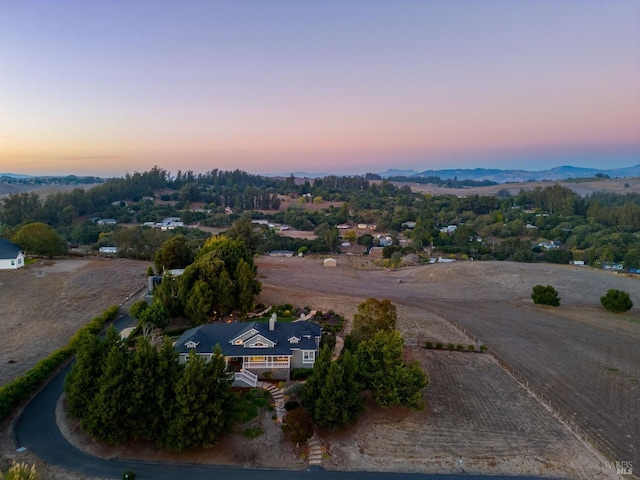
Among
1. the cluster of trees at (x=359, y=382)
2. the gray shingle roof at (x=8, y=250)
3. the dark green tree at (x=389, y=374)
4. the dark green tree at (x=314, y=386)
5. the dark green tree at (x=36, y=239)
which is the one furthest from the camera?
the dark green tree at (x=36, y=239)

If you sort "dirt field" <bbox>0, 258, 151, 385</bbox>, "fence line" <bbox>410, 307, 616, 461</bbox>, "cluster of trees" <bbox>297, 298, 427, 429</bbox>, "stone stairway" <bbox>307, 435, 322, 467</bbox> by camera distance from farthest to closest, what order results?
1. "dirt field" <bbox>0, 258, 151, 385</bbox>
2. "fence line" <bbox>410, 307, 616, 461</bbox>
3. "cluster of trees" <bbox>297, 298, 427, 429</bbox>
4. "stone stairway" <bbox>307, 435, 322, 467</bbox>

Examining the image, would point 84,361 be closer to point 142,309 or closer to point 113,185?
point 142,309

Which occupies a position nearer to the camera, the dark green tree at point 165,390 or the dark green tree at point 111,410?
the dark green tree at point 111,410

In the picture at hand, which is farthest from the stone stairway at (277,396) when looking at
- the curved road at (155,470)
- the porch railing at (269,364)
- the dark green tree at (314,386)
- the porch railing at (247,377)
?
the curved road at (155,470)

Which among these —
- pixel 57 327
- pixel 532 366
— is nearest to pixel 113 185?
pixel 57 327

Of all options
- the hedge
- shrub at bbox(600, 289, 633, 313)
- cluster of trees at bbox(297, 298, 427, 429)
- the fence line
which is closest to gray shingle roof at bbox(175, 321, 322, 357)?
cluster of trees at bbox(297, 298, 427, 429)

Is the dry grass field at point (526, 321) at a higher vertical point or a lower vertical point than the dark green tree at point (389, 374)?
lower

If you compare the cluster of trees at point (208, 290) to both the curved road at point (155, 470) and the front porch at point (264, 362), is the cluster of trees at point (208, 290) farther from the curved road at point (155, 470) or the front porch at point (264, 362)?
the curved road at point (155, 470)

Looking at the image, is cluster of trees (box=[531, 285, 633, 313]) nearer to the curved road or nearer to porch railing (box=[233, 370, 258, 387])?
the curved road
